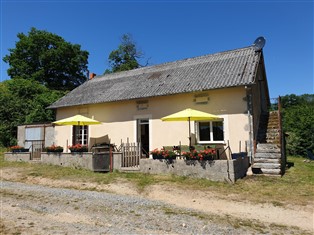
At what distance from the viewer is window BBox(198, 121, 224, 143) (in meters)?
11.4

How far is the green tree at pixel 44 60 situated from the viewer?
34625 millimetres

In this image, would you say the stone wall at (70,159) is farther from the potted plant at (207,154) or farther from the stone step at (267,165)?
the stone step at (267,165)

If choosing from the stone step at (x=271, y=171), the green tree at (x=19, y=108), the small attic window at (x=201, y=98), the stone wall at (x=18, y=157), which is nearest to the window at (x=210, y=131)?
the small attic window at (x=201, y=98)

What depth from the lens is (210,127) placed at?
38.3ft

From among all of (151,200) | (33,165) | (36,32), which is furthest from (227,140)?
(36,32)

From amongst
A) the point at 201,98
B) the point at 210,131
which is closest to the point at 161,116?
the point at 201,98

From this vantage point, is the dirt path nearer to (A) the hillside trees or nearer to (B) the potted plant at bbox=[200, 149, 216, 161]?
(B) the potted plant at bbox=[200, 149, 216, 161]

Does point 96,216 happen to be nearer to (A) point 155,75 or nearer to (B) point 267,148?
(B) point 267,148

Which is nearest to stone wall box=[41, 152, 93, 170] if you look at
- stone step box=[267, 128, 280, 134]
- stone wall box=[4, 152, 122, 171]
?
Answer: stone wall box=[4, 152, 122, 171]

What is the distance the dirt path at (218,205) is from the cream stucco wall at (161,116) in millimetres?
4470

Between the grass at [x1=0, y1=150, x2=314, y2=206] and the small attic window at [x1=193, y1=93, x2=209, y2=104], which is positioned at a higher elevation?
the small attic window at [x1=193, y1=93, x2=209, y2=104]

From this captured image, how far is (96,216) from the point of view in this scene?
210 inches

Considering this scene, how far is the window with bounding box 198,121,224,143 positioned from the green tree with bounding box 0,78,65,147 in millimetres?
16622

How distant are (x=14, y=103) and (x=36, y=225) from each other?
22357mm
